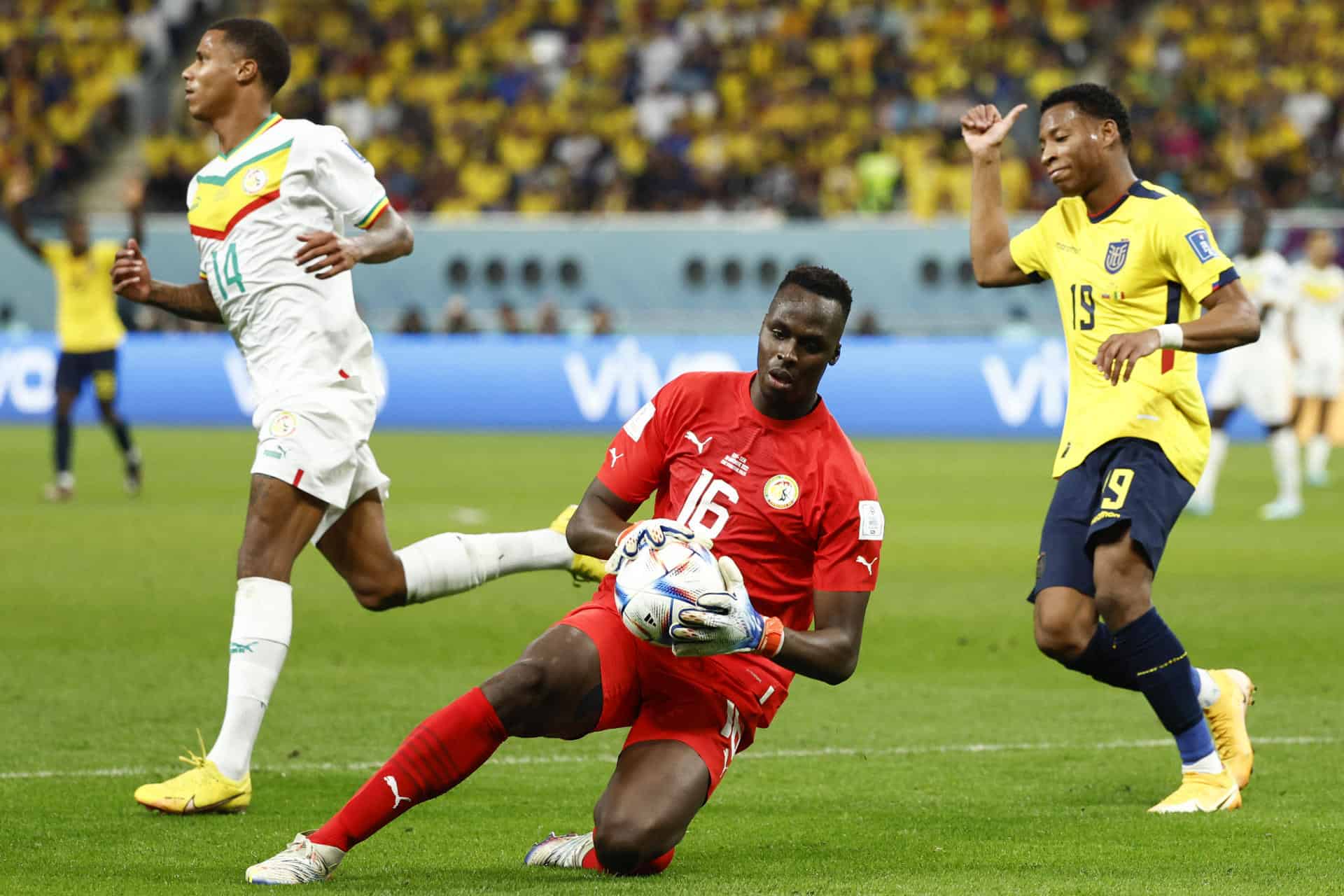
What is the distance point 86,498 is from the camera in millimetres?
16688

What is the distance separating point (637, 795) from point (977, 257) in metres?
2.61

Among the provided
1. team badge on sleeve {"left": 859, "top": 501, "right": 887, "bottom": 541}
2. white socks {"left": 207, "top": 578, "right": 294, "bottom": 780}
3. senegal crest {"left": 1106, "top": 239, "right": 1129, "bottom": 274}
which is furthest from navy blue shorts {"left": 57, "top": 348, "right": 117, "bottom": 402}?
team badge on sleeve {"left": 859, "top": 501, "right": 887, "bottom": 541}

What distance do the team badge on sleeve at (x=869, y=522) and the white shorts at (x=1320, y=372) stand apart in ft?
45.0

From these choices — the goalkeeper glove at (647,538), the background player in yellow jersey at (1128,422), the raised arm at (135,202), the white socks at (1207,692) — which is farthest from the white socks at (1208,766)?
the raised arm at (135,202)

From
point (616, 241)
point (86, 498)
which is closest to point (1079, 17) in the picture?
point (616, 241)

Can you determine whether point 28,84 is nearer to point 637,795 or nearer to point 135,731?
point 135,731

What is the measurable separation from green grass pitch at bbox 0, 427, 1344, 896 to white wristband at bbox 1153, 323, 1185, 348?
1438 millimetres

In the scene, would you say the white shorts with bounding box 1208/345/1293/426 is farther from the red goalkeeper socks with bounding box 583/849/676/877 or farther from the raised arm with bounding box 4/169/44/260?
the red goalkeeper socks with bounding box 583/849/676/877

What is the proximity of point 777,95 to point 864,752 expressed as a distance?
25648 millimetres

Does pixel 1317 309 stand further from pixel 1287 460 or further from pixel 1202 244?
pixel 1202 244

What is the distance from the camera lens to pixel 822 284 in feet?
16.5

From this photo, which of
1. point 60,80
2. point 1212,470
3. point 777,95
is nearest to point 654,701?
point 1212,470

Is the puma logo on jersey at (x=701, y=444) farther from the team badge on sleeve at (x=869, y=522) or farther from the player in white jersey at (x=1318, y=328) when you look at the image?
the player in white jersey at (x=1318, y=328)

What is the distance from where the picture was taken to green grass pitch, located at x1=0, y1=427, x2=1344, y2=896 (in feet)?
16.7
